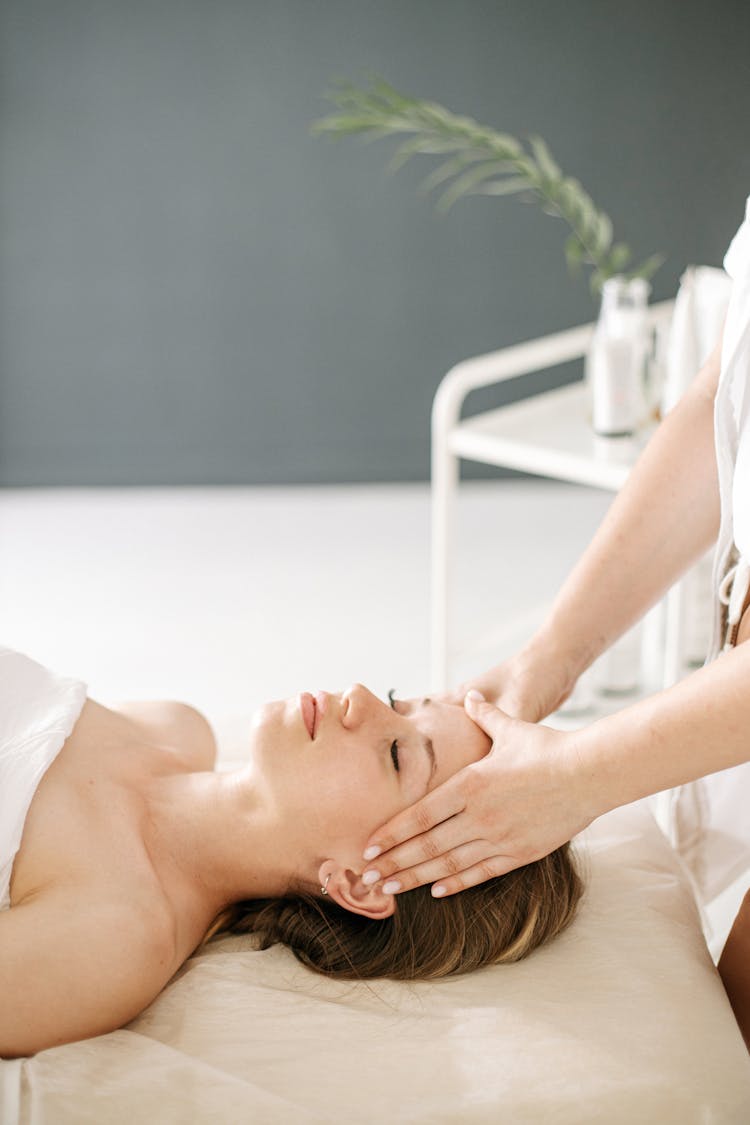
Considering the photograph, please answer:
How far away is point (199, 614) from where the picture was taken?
345 centimetres

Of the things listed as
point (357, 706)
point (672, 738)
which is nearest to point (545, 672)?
point (357, 706)

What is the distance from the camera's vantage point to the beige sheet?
1.23 metres

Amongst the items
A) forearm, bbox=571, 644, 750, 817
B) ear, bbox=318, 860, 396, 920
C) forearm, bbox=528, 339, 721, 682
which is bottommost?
ear, bbox=318, 860, 396, 920

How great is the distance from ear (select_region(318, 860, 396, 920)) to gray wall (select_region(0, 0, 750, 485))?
2805 mm

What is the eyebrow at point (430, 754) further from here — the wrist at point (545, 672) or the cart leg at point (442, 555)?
the cart leg at point (442, 555)

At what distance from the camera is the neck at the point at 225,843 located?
4.91 feet

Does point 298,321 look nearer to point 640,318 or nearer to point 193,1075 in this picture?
point 640,318

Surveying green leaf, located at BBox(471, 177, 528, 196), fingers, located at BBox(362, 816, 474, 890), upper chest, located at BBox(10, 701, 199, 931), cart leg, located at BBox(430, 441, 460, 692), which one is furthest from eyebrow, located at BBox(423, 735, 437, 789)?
green leaf, located at BBox(471, 177, 528, 196)

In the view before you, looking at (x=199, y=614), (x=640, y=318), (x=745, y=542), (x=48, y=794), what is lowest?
(x=199, y=614)

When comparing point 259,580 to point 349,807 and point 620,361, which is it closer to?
point 620,361

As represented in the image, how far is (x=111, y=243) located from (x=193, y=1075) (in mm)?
3137

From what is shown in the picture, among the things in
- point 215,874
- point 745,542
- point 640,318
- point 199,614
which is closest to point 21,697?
point 215,874

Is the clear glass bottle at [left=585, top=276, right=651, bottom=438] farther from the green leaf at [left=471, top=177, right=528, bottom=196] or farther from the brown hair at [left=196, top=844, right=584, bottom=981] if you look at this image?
the green leaf at [left=471, top=177, right=528, bottom=196]

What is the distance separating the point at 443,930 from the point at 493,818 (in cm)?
17
